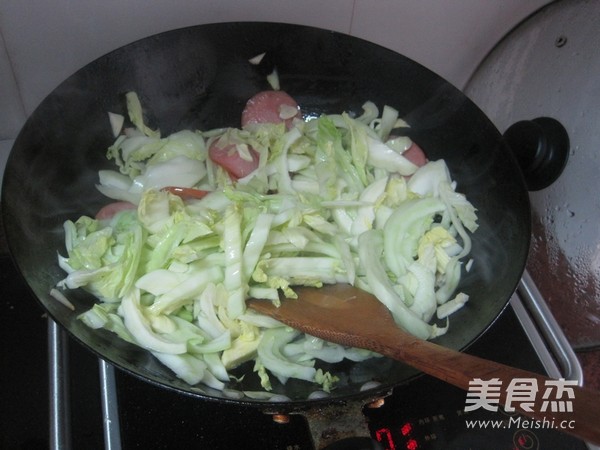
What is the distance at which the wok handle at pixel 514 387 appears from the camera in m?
0.68

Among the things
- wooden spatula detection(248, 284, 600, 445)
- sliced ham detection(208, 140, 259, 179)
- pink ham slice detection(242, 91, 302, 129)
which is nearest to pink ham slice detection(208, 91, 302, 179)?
pink ham slice detection(242, 91, 302, 129)

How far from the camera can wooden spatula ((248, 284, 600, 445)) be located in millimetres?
704

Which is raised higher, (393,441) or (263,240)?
(263,240)

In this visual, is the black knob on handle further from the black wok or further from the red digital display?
the red digital display

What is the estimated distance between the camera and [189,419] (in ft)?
3.51

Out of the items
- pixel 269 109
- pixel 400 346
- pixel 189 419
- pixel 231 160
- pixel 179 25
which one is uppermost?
pixel 179 25

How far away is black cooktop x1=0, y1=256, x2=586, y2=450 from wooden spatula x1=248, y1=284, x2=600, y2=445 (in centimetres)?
15

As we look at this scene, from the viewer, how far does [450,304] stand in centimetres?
120

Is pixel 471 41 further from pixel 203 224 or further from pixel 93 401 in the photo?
pixel 93 401

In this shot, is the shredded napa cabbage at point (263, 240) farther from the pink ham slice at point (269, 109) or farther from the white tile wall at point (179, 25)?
the white tile wall at point (179, 25)

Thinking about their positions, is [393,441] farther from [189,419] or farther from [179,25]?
[179,25]

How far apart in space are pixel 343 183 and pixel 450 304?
393mm

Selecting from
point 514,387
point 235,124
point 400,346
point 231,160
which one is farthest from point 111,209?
point 514,387

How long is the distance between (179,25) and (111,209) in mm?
479
